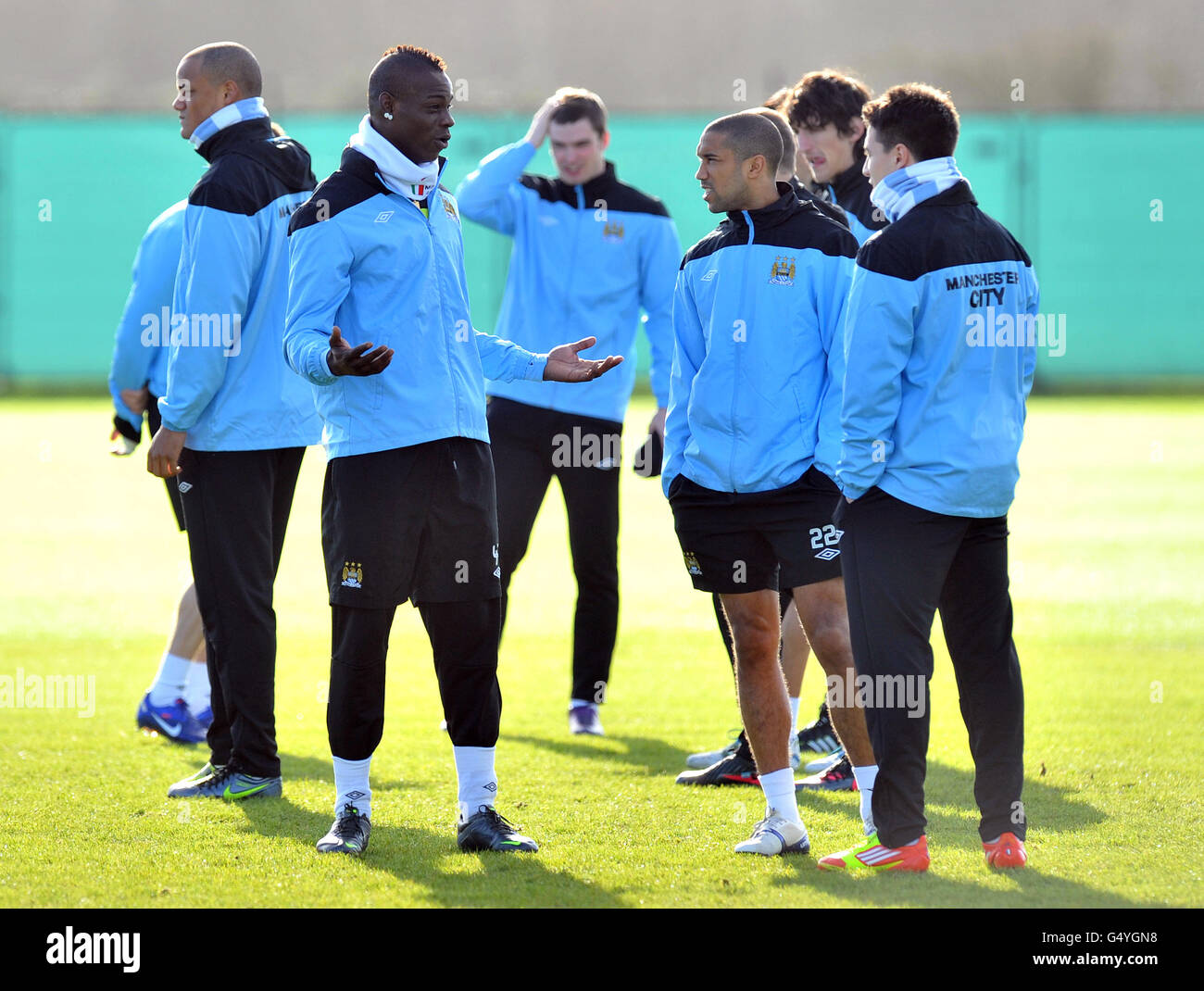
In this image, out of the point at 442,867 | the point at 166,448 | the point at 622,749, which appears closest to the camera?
the point at 442,867

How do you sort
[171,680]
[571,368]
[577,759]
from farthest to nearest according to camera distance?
[171,680] < [577,759] < [571,368]

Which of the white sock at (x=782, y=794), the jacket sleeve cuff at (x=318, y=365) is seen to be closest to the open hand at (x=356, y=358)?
the jacket sleeve cuff at (x=318, y=365)

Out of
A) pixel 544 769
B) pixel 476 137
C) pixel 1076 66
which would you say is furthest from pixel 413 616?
pixel 1076 66

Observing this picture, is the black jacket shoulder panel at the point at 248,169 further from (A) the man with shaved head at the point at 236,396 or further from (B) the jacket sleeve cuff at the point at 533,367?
(B) the jacket sleeve cuff at the point at 533,367

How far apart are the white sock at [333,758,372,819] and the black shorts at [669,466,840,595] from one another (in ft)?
3.75

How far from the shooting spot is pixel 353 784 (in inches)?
185

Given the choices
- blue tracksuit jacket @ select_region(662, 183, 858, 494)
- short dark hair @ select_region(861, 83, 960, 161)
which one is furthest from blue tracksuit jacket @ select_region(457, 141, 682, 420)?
short dark hair @ select_region(861, 83, 960, 161)

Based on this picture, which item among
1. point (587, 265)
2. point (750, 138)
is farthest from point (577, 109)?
point (750, 138)

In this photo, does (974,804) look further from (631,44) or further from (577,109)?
(631,44)

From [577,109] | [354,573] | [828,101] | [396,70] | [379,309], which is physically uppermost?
[577,109]

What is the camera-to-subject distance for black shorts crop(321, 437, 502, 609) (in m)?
4.53

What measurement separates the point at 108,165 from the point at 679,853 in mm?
24838

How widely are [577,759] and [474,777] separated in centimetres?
137

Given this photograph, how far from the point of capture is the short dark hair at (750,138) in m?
4.71
